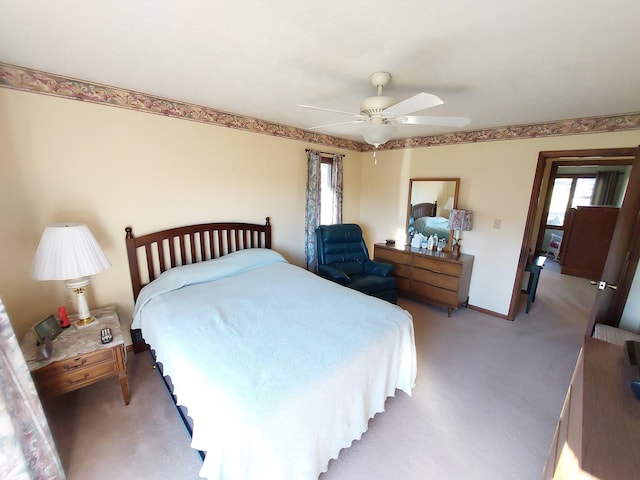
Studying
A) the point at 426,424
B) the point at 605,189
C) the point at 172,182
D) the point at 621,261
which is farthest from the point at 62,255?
the point at 605,189

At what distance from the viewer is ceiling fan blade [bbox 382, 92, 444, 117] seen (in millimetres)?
1316

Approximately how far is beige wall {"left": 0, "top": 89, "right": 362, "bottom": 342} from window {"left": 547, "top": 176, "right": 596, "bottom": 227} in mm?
6363

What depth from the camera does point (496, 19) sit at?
117cm

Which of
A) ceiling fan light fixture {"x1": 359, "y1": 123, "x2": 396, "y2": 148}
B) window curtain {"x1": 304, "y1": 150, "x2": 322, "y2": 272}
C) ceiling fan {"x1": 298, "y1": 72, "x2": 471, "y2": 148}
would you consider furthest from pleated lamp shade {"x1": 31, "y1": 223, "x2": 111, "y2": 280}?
window curtain {"x1": 304, "y1": 150, "x2": 322, "y2": 272}

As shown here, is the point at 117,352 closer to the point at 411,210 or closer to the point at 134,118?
the point at 134,118

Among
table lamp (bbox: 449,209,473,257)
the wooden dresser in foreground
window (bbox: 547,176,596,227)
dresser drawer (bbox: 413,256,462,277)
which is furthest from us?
window (bbox: 547,176,596,227)

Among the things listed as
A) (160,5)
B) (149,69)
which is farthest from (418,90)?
(149,69)

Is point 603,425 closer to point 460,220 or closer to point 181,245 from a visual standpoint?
point 460,220

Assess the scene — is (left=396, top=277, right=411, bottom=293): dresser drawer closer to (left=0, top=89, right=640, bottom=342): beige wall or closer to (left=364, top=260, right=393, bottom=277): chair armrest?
(left=364, top=260, right=393, bottom=277): chair armrest

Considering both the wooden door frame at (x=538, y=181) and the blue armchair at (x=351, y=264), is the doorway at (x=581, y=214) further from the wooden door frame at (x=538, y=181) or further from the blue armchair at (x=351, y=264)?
the blue armchair at (x=351, y=264)

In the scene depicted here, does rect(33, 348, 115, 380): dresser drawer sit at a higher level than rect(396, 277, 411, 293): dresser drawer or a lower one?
higher

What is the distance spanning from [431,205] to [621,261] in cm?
203

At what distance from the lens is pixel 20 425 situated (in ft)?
4.17

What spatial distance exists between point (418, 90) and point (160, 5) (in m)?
1.67
